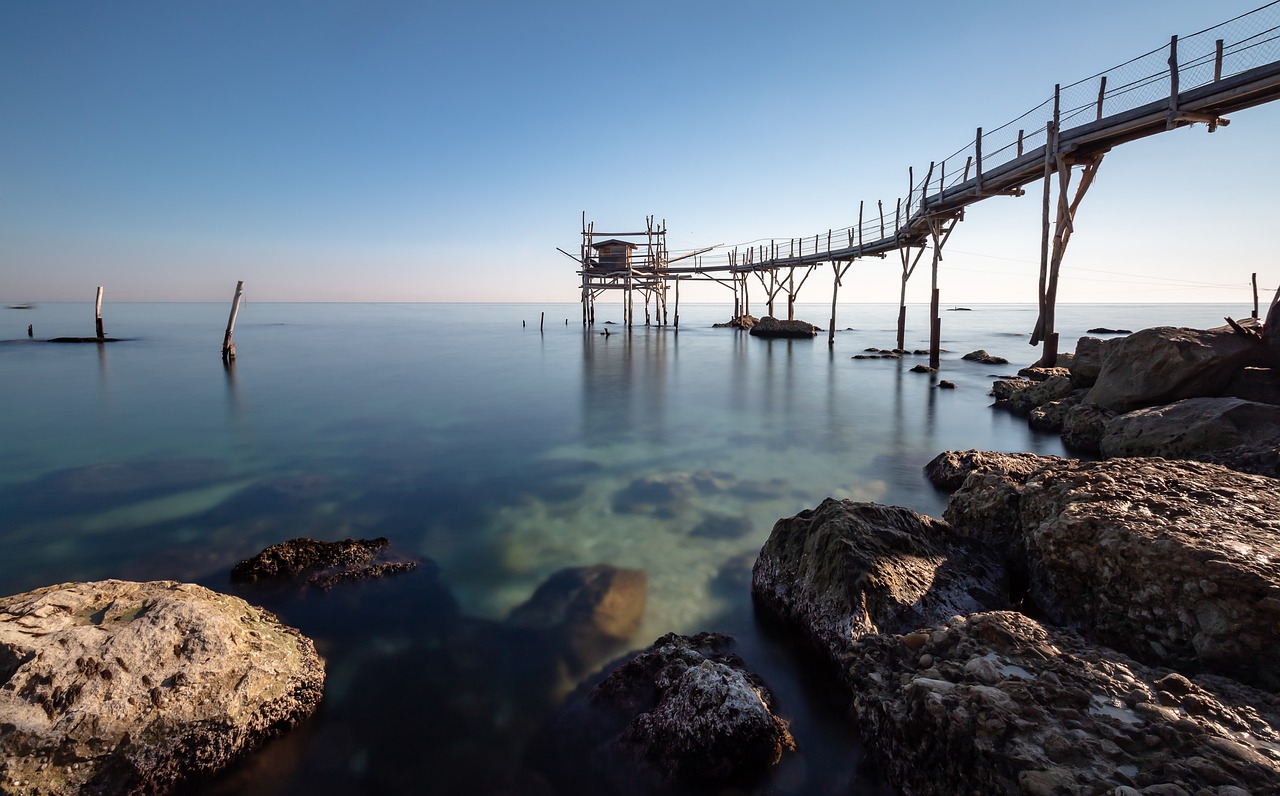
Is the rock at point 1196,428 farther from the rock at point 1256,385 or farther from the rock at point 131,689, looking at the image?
the rock at point 131,689

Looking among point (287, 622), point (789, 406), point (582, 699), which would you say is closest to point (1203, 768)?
point (582, 699)

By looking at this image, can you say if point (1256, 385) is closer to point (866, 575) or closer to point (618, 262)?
point (866, 575)

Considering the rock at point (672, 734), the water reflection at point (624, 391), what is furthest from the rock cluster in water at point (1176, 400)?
the water reflection at point (624, 391)

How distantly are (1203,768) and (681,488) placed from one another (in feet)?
22.5

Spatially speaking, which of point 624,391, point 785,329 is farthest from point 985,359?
point 624,391

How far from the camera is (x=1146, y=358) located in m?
9.61

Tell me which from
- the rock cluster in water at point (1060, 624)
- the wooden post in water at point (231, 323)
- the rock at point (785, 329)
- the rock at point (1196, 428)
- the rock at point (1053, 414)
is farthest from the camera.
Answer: the rock at point (785, 329)

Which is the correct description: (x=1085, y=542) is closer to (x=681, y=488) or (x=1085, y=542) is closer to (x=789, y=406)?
(x=681, y=488)

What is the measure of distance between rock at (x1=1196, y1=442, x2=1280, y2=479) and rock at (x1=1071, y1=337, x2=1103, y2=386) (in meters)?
6.69

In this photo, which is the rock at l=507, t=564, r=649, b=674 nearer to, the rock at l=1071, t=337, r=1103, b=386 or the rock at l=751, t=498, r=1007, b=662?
the rock at l=751, t=498, r=1007, b=662

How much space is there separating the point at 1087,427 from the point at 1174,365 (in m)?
1.58

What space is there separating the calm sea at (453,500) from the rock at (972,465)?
34cm

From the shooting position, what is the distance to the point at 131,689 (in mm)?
3285

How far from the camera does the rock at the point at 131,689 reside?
9.92 ft
